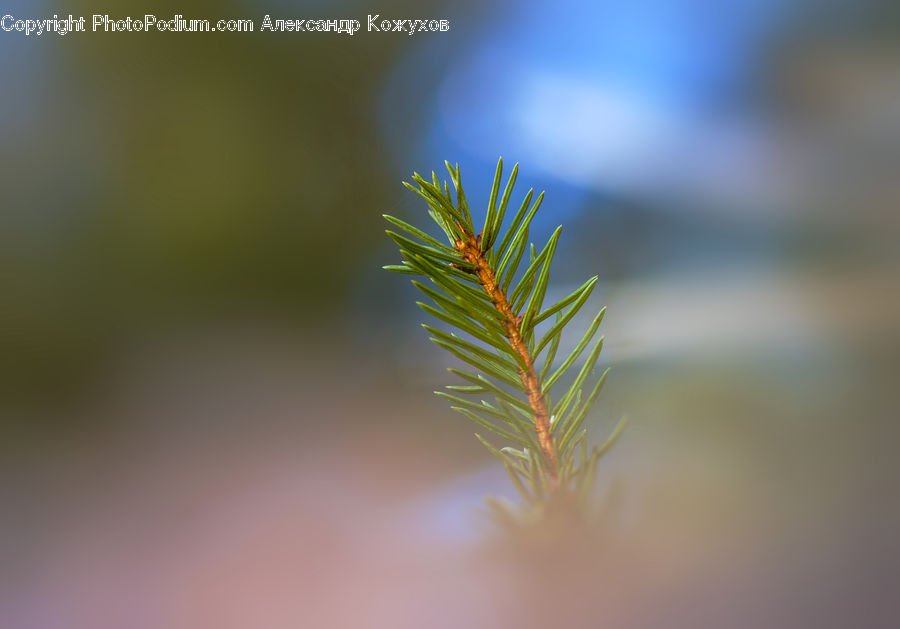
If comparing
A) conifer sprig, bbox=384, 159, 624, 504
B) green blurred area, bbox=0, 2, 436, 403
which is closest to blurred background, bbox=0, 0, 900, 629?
green blurred area, bbox=0, 2, 436, 403

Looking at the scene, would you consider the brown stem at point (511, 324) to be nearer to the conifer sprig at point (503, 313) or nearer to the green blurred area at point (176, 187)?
the conifer sprig at point (503, 313)

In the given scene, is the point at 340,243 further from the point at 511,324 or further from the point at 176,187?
the point at 511,324

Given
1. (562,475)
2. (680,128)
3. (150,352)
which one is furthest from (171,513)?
(680,128)

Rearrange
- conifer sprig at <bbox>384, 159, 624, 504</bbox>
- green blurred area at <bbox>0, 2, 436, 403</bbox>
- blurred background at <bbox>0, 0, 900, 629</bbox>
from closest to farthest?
conifer sprig at <bbox>384, 159, 624, 504</bbox>
blurred background at <bbox>0, 0, 900, 629</bbox>
green blurred area at <bbox>0, 2, 436, 403</bbox>

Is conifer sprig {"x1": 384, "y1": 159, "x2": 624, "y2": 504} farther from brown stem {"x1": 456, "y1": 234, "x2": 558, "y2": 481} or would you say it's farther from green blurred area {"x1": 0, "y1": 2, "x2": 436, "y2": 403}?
green blurred area {"x1": 0, "y1": 2, "x2": 436, "y2": 403}

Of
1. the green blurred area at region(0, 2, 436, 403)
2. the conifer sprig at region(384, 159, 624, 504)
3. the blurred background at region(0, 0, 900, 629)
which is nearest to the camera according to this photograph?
the conifer sprig at region(384, 159, 624, 504)

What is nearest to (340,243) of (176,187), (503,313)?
(176,187)

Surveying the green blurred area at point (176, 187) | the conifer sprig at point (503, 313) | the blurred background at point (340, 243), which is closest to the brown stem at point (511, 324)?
the conifer sprig at point (503, 313)
